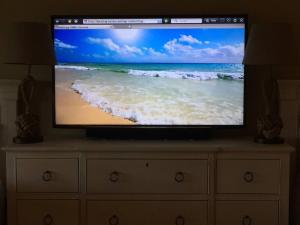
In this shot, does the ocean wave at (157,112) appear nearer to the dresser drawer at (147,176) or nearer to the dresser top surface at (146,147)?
the dresser top surface at (146,147)

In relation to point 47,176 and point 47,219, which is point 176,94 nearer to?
point 47,176

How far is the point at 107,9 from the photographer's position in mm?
2945

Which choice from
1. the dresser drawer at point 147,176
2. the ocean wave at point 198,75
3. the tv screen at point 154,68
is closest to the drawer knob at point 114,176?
the dresser drawer at point 147,176

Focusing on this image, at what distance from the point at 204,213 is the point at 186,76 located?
0.80m

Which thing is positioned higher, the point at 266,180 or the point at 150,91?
the point at 150,91

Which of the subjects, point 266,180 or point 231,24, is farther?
point 231,24

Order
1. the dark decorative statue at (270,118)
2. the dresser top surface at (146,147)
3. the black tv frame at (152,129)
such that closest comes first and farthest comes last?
the dresser top surface at (146,147), the dark decorative statue at (270,118), the black tv frame at (152,129)

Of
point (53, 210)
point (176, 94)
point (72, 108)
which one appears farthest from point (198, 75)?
point (53, 210)

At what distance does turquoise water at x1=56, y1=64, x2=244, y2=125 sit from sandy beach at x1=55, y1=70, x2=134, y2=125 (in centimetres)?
6

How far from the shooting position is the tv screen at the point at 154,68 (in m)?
2.79

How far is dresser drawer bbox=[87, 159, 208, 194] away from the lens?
2.56m

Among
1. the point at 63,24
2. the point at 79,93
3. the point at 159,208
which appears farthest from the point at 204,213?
the point at 63,24

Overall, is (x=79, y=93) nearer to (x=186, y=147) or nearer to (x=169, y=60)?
(x=169, y=60)

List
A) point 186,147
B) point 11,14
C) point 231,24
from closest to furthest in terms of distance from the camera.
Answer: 1. point 186,147
2. point 231,24
3. point 11,14
